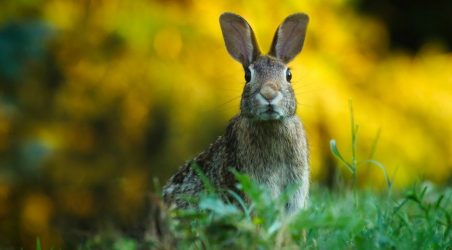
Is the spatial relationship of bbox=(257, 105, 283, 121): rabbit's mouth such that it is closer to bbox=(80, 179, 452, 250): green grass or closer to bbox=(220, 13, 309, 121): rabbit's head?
bbox=(220, 13, 309, 121): rabbit's head

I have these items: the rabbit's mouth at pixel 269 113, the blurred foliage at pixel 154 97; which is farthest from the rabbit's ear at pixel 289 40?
the blurred foliage at pixel 154 97

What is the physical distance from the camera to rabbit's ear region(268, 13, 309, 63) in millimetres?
4355

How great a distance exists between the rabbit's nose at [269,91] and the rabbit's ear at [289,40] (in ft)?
1.31

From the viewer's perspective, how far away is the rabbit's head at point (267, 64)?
13.0 feet

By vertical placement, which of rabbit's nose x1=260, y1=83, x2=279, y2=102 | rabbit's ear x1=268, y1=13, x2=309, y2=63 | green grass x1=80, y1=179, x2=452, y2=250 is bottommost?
green grass x1=80, y1=179, x2=452, y2=250

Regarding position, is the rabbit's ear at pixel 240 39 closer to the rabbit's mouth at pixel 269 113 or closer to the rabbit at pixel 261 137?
the rabbit at pixel 261 137

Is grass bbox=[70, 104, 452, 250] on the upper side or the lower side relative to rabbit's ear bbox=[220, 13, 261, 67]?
lower

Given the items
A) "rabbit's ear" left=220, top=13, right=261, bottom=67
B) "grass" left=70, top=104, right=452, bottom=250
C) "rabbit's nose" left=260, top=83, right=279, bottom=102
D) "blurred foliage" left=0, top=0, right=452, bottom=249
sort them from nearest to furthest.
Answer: "grass" left=70, top=104, right=452, bottom=250 < "rabbit's nose" left=260, top=83, right=279, bottom=102 < "rabbit's ear" left=220, top=13, right=261, bottom=67 < "blurred foliage" left=0, top=0, right=452, bottom=249

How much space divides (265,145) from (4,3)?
513 centimetres

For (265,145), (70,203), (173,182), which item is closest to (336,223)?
A: (265,145)

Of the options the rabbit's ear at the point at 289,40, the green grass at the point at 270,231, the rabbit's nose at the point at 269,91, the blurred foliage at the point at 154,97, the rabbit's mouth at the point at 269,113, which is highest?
the rabbit's ear at the point at 289,40

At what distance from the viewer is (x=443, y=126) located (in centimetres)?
891

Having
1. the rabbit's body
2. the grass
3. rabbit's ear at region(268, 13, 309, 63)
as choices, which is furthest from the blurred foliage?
the grass

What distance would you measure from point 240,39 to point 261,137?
1.69 ft
